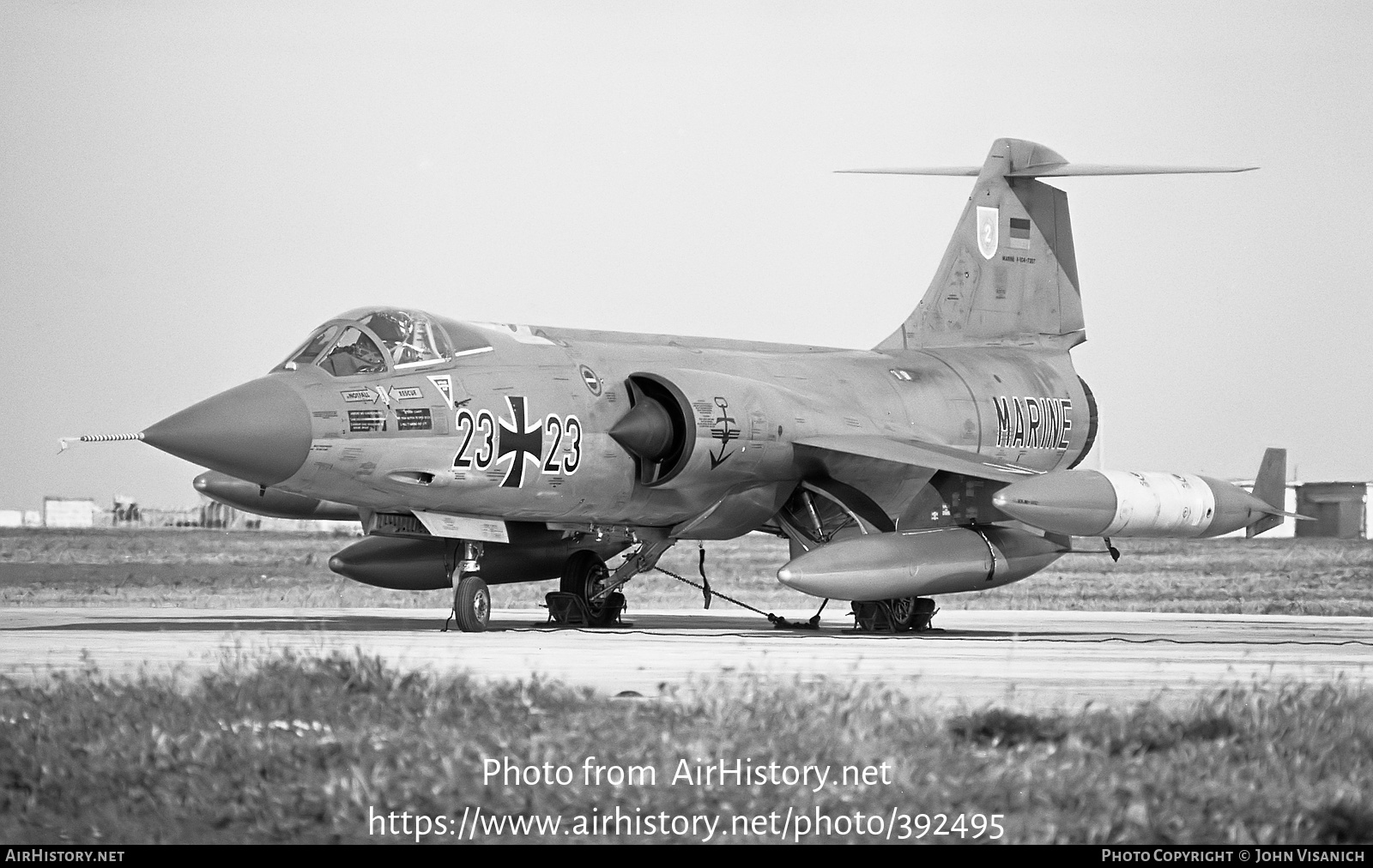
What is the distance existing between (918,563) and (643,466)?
2535 mm

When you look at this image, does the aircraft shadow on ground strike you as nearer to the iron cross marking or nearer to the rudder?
the iron cross marking

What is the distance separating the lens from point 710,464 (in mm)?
15703

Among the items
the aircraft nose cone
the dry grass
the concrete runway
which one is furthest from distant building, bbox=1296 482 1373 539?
the aircraft nose cone

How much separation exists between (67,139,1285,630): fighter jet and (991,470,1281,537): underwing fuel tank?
23mm

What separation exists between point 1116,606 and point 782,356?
9528 millimetres

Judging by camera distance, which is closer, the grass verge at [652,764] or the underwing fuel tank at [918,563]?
the grass verge at [652,764]

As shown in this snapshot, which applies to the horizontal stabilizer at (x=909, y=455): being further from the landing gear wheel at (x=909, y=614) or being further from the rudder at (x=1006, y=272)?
the rudder at (x=1006, y=272)

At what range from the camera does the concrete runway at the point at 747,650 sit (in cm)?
963

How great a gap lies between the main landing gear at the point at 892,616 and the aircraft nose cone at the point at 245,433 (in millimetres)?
6004

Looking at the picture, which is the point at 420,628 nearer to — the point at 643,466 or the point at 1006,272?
the point at 643,466

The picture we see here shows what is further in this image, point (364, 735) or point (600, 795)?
point (364, 735)

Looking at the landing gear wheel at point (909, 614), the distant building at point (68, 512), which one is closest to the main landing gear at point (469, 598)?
the landing gear wheel at point (909, 614)
